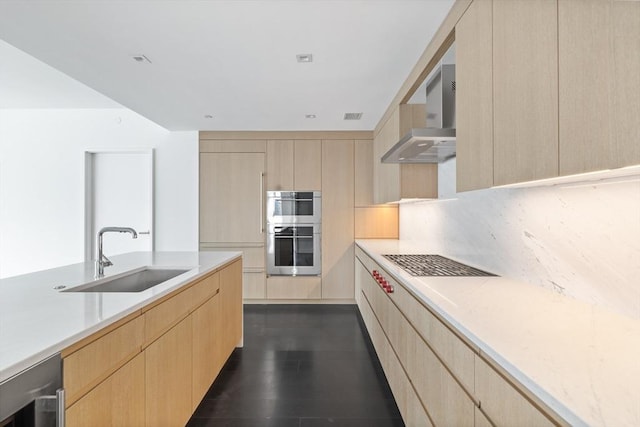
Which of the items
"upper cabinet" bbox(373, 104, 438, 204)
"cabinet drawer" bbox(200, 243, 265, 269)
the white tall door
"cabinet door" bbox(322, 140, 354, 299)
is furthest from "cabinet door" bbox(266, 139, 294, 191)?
"upper cabinet" bbox(373, 104, 438, 204)

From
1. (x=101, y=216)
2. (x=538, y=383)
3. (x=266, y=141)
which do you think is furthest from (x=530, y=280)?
(x=101, y=216)

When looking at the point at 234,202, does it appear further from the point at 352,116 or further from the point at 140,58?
the point at 140,58

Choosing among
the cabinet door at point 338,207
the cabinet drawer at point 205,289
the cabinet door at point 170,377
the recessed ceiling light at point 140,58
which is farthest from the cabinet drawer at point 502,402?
the cabinet door at point 338,207

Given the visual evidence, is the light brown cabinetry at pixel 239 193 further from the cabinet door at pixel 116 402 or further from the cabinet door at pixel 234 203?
the cabinet door at pixel 116 402

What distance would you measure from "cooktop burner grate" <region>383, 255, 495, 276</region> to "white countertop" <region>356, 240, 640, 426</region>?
0.35 m

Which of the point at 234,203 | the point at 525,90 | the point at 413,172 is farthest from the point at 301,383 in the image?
the point at 234,203

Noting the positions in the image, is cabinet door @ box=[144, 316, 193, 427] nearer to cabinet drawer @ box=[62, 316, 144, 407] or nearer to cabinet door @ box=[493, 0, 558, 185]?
cabinet drawer @ box=[62, 316, 144, 407]

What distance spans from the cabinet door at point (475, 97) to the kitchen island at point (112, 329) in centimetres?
165

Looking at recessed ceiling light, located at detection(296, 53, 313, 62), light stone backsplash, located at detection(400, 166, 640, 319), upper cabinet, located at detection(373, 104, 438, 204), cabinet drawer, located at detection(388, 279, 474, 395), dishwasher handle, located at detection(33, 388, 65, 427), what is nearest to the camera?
dishwasher handle, located at detection(33, 388, 65, 427)

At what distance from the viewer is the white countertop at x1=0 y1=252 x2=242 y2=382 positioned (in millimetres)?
915

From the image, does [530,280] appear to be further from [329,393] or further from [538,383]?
[329,393]

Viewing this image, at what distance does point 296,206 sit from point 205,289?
8.79ft

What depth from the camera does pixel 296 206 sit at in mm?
4848

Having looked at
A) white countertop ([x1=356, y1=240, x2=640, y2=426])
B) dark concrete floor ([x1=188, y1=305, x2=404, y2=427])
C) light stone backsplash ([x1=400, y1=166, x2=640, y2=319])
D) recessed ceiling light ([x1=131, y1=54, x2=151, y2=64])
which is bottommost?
dark concrete floor ([x1=188, y1=305, x2=404, y2=427])
